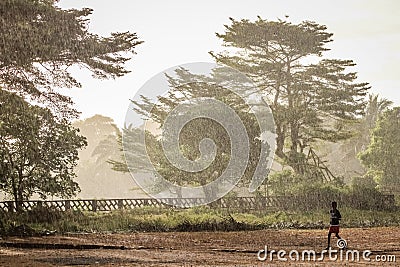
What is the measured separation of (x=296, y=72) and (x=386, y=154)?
384 inches

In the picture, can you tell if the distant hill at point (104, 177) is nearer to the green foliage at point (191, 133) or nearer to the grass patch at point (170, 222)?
the green foliage at point (191, 133)

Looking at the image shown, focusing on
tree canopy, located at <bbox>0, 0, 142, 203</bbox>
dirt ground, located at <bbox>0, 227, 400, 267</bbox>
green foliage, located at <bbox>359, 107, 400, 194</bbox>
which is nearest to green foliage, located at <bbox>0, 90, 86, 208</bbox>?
tree canopy, located at <bbox>0, 0, 142, 203</bbox>

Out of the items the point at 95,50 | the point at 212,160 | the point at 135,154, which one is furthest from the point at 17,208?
the point at 135,154

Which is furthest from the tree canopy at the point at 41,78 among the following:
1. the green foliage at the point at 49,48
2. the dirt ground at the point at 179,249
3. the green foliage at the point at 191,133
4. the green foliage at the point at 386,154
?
the green foliage at the point at 386,154

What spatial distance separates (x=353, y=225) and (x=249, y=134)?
9.53 meters

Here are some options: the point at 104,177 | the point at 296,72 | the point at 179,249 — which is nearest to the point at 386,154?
the point at 296,72

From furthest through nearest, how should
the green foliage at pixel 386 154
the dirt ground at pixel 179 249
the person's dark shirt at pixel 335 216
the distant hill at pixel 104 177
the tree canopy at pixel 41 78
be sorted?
1. the distant hill at pixel 104 177
2. the green foliage at pixel 386 154
3. the tree canopy at pixel 41 78
4. the person's dark shirt at pixel 335 216
5. the dirt ground at pixel 179 249

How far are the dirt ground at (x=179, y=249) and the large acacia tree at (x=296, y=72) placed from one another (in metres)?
20.1

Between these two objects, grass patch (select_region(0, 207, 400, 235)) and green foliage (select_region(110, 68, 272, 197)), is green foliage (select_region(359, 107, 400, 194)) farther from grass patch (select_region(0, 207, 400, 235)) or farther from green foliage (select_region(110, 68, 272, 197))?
grass patch (select_region(0, 207, 400, 235))

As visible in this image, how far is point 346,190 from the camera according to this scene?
107 ft

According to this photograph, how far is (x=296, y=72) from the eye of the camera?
139ft

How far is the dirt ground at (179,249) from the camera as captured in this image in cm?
1285

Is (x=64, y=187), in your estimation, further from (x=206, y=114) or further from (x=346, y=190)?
(x=346, y=190)

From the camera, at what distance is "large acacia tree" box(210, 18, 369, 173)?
40.9 meters
